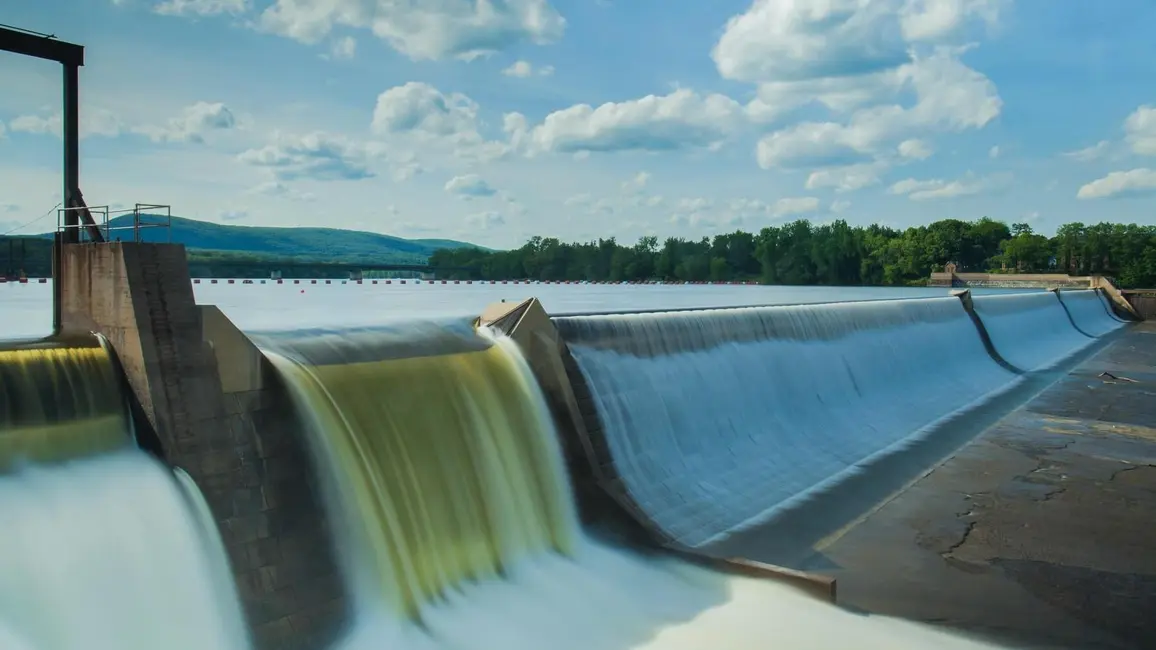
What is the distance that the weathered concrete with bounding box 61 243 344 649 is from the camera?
372 inches

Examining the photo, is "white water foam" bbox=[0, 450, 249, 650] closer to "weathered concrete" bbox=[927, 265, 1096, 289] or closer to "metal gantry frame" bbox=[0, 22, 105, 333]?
"metal gantry frame" bbox=[0, 22, 105, 333]

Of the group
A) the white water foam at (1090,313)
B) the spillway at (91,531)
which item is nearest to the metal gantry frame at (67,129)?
the spillway at (91,531)

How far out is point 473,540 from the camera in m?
11.5

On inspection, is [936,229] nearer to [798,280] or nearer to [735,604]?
[798,280]

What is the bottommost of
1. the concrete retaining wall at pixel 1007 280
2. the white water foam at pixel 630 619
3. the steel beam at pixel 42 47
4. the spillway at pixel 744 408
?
the white water foam at pixel 630 619

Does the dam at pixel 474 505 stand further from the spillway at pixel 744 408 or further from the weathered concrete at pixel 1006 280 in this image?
the weathered concrete at pixel 1006 280

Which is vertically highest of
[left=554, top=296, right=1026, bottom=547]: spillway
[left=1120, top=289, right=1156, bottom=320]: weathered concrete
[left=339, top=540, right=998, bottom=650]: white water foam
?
[left=1120, top=289, right=1156, bottom=320]: weathered concrete

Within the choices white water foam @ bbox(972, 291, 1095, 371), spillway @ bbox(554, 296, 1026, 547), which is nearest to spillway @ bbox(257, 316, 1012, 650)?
spillway @ bbox(554, 296, 1026, 547)

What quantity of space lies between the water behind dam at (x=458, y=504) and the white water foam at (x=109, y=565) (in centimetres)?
2

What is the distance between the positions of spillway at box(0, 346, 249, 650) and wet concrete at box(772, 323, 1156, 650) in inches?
317

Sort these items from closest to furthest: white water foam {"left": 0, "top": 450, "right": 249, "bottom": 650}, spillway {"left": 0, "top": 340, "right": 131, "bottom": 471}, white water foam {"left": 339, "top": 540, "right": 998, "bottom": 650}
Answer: white water foam {"left": 0, "top": 450, "right": 249, "bottom": 650}
spillway {"left": 0, "top": 340, "right": 131, "bottom": 471}
white water foam {"left": 339, "top": 540, "right": 998, "bottom": 650}

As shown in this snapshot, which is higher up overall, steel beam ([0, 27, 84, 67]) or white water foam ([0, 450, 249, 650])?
steel beam ([0, 27, 84, 67])

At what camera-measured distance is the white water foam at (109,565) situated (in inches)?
300

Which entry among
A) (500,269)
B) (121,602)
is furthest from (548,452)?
(500,269)
